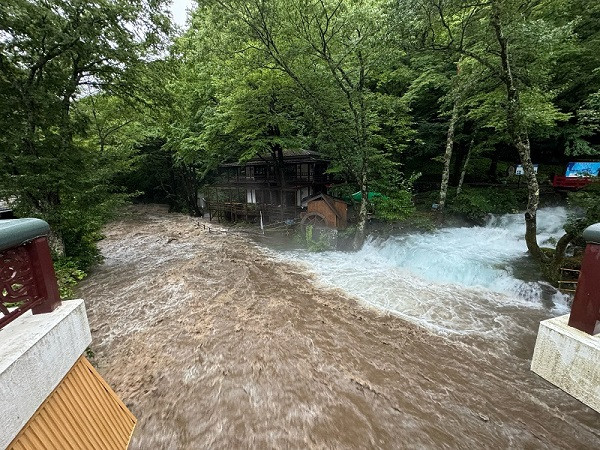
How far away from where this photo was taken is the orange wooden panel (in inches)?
80.3

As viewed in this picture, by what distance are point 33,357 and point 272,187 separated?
785 inches

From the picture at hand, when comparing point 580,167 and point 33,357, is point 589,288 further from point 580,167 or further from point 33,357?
point 580,167

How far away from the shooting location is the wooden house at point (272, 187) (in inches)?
756

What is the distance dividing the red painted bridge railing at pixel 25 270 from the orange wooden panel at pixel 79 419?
75 centimetres

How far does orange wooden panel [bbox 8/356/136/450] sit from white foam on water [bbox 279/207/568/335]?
722cm

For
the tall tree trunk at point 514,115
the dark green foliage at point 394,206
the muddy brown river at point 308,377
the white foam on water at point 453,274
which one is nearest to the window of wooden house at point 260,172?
the white foam on water at point 453,274

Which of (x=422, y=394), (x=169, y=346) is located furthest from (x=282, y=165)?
(x=422, y=394)

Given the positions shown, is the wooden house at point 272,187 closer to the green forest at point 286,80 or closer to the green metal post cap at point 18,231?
the green forest at point 286,80

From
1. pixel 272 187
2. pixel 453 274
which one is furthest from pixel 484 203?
pixel 272 187

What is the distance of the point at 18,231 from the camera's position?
1.98 metres

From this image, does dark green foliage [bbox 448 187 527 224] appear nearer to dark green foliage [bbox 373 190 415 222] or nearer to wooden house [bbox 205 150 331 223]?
dark green foliage [bbox 373 190 415 222]

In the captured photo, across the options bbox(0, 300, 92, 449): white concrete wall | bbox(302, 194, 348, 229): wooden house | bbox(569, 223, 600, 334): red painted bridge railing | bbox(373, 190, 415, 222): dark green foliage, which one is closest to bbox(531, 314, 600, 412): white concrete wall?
bbox(569, 223, 600, 334): red painted bridge railing

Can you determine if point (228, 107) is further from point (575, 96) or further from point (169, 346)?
point (575, 96)

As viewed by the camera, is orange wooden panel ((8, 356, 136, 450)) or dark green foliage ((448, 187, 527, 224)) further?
dark green foliage ((448, 187, 527, 224))
